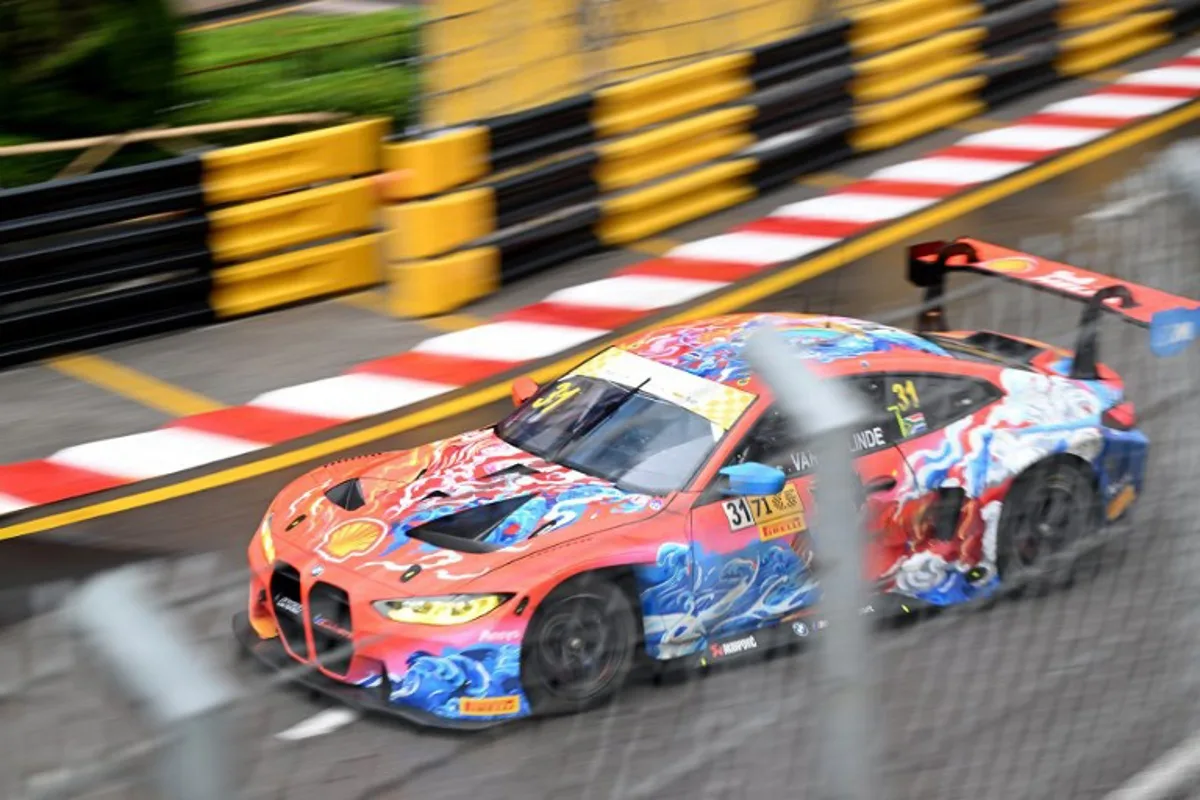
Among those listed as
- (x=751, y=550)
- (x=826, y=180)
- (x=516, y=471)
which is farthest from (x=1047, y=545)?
(x=826, y=180)

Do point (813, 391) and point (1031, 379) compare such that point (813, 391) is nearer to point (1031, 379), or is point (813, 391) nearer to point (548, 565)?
point (548, 565)

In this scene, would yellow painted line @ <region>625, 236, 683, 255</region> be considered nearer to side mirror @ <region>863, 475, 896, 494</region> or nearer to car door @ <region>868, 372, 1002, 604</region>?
car door @ <region>868, 372, 1002, 604</region>

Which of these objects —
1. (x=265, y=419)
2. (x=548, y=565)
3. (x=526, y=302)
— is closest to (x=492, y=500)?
(x=548, y=565)

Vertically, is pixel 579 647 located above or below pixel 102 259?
above

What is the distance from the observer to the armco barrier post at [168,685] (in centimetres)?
202

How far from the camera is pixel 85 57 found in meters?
10.9

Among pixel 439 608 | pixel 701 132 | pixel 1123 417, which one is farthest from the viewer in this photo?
pixel 701 132

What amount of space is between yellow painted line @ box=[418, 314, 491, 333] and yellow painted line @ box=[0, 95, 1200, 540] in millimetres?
962

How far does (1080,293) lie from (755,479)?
57.6 inches

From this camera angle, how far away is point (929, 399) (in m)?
6.93

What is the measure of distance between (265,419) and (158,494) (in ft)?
2.85

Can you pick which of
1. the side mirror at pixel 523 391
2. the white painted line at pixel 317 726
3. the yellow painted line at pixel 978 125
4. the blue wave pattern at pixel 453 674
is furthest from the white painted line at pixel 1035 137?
the white painted line at pixel 317 726

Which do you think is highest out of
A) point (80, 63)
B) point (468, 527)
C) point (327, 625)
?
point (80, 63)

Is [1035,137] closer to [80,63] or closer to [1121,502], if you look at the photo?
[80,63]
